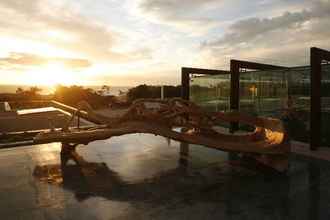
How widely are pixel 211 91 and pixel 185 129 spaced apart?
6155mm

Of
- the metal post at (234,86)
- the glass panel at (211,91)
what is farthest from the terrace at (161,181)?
the glass panel at (211,91)

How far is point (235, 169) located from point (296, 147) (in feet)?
9.15

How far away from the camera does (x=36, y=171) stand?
4.62 meters

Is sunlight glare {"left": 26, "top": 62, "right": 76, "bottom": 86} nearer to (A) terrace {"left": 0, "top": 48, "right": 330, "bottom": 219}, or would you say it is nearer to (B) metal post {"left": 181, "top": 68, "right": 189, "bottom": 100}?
(B) metal post {"left": 181, "top": 68, "right": 189, "bottom": 100}

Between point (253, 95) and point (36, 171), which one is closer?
point (36, 171)

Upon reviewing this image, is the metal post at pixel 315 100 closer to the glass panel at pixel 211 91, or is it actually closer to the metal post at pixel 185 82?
the glass panel at pixel 211 91

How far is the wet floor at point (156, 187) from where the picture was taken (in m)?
3.09

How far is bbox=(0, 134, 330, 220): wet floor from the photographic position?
309cm

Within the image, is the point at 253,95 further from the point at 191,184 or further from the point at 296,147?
the point at 191,184

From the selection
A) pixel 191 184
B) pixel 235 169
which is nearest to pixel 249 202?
pixel 191 184

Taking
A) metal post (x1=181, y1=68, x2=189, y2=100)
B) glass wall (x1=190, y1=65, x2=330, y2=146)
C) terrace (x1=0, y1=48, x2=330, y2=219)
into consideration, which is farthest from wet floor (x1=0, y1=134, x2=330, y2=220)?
metal post (x1=181, y1=68, x2=189, y2=100)

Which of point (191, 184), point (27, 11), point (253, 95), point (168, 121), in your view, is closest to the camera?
point (191, 184)

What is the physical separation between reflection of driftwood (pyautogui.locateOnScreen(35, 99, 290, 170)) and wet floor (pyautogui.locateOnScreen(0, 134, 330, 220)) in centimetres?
46

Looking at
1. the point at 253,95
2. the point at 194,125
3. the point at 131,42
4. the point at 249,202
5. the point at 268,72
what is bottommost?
the point at 249,202
